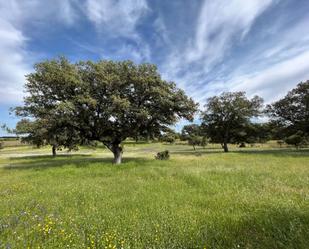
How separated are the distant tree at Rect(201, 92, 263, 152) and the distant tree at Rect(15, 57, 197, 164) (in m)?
24.5

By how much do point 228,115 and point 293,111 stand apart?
1132 cm

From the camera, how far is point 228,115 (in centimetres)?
4697

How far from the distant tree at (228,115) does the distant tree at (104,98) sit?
963 inches

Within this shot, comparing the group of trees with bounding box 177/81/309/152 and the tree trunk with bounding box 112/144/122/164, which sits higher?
the group of trees with bounding box 177/81/309/152

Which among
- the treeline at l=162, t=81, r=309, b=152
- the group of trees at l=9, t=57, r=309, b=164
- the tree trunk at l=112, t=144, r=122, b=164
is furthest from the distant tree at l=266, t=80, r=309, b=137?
the tree trunk at l=112, t=144, r=122, b=164

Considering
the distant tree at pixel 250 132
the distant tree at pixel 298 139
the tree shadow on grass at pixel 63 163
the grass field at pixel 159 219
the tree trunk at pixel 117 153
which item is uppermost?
the distant tree at pixel 250 132

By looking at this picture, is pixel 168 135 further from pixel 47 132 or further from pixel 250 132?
pixel 250 132

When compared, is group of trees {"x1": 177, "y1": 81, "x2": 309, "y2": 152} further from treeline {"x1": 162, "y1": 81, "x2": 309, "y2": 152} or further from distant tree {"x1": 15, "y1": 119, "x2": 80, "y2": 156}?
distant tree {"x1": 15, "y1": 119, "x2": 80, "y2": 156}

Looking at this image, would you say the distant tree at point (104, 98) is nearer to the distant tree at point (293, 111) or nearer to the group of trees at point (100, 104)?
the group of trees at point (100, 104)

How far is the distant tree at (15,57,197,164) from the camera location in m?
21.2

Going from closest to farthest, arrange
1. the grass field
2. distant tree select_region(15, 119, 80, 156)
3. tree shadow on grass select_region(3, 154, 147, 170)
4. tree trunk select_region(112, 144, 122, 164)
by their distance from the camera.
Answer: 1. the grass field
2. distant tree select_region(15, 119, 80, 156)
3. tree shadow on grass select_region(3, 154, 147, 170)
4. tree trunk select_region(112, 144, 122, 164)

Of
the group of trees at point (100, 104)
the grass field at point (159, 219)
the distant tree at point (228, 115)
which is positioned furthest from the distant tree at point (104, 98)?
the distant tree at point (228, 115)

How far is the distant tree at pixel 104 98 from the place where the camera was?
69.7ft

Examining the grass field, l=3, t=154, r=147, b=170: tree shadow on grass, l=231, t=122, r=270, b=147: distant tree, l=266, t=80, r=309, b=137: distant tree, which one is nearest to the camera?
the grass field
